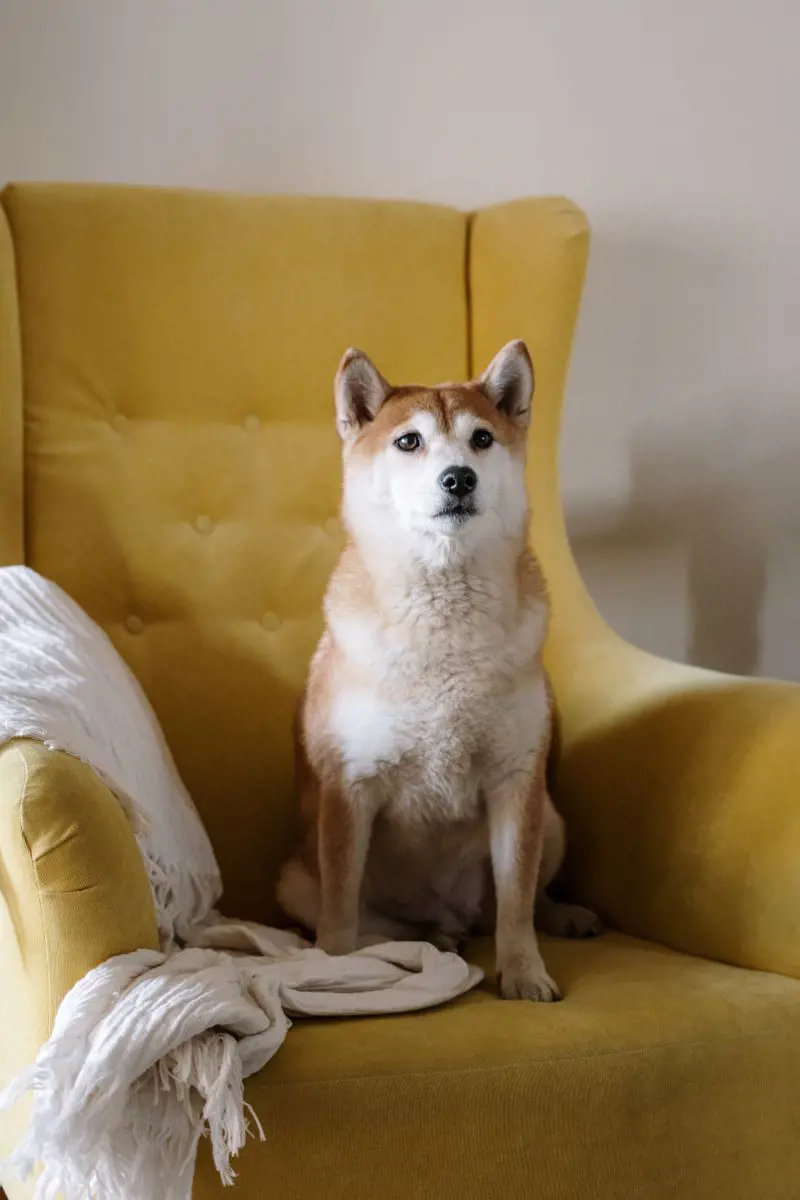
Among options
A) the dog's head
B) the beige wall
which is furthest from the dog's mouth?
the beige wall

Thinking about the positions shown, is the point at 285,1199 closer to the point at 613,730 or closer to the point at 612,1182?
the point at 612,1182

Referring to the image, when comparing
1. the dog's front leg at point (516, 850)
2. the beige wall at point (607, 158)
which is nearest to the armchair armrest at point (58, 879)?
the dog's front leg at point (516, 850)

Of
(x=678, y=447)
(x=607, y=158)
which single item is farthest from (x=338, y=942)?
(x=607, y=158)

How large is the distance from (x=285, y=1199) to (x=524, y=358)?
2.86 ft

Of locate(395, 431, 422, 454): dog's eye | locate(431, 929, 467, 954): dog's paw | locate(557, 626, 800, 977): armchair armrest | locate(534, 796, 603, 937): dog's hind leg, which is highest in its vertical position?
locate(395, 431, 422, 454): dog's eye

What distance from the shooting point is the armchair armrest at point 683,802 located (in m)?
1.23

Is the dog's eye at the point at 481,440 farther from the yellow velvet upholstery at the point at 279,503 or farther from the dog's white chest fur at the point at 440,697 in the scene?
the yellow velvet upholstery at the point at 279,503

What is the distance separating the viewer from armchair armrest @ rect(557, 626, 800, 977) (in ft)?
4.05

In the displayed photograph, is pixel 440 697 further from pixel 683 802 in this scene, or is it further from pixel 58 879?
pixel 58 879

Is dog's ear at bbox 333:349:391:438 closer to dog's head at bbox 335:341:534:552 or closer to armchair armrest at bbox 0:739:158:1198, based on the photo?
dog's head at bbox 335:341:534:552

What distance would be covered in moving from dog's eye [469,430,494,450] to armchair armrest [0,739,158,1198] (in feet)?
1.78

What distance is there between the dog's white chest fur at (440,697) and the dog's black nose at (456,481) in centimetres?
10

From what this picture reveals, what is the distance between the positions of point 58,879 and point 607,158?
5.09 ft

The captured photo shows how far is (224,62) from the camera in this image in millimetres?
1909
